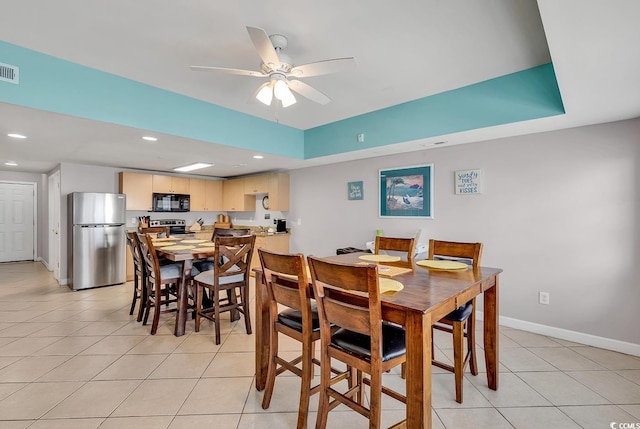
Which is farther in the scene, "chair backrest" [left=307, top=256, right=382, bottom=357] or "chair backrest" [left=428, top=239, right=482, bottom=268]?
"chair backrest" [left=428, top=239, right=482, bottom=268]

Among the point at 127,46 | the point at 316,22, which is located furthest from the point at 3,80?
the point at 316,22

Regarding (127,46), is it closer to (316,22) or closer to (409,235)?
(316,22)

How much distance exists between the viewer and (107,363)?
2.45 m

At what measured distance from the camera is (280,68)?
2.11 m

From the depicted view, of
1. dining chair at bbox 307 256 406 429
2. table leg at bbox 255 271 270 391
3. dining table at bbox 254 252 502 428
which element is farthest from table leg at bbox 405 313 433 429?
table leg at bbox 255 271 270 391

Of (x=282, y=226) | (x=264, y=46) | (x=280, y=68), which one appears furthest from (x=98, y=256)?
(x=264, y=46)

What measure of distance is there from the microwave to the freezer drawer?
79cm

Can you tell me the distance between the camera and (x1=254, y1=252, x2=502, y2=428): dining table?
125 cm

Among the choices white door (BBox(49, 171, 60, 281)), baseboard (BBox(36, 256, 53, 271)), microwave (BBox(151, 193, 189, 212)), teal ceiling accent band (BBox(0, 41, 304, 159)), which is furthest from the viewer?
baseboard (BBox(36, 256, 53, 271))

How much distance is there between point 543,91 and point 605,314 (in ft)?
6.91

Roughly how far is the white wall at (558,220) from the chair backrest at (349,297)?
2573 millimetres

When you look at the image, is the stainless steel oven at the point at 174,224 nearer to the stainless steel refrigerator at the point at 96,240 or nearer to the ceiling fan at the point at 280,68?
the stainless steel refrigerator at the point at 96,240

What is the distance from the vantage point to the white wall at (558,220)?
8.73 feet

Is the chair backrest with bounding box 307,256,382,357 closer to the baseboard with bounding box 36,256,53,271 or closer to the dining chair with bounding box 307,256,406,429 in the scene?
the dining chair with bounding box 307,256,406,429
